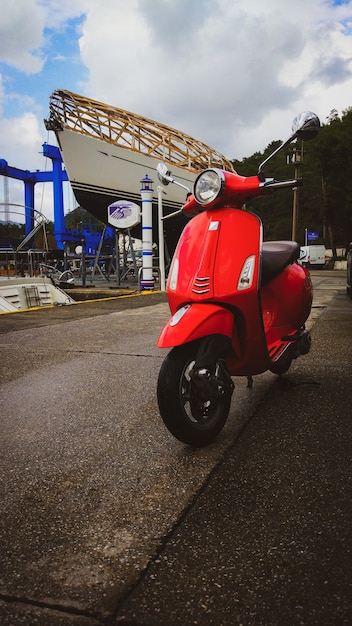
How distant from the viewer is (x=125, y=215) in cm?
1398

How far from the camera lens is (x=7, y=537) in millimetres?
1457

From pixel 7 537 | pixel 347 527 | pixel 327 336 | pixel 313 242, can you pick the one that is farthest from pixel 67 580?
pixel 313 242

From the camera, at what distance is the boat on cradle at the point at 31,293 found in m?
9.53

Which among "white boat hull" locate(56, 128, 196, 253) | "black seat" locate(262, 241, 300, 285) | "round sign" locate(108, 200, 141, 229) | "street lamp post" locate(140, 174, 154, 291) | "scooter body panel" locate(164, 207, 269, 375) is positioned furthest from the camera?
"white boat hull" locate(56, 128, 196, 253)

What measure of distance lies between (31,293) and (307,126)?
8490mm

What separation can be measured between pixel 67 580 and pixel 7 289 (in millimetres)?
8873

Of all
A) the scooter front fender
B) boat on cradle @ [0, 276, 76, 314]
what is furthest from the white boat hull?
the scooter front fender

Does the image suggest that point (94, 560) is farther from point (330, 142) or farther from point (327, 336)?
point (330, 142)

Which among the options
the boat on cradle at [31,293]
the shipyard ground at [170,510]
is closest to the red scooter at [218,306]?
the shipyard ground at [170,510]

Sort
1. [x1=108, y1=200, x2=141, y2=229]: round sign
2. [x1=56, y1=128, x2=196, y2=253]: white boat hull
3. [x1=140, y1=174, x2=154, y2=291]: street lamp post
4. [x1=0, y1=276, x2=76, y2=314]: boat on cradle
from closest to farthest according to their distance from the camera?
[x1=0, y1=276, x2=76, y2=314]: boat on cradle → [x1=140, y1=174, x2=154, y2=291]: street lamp post → [x1=108, y1=200, x2=141, y2=229]: round sign → [x1=56, y1=128, x2=196, y2=253]: white boat hull

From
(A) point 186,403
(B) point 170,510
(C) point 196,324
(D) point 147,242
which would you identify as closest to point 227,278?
(C) point 196,324

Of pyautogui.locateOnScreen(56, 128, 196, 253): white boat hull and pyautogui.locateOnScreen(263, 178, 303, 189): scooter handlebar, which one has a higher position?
pyautogui.locateOnScreen(56, 128, 196, 253): white boat hull

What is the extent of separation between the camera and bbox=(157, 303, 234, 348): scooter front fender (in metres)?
2.03

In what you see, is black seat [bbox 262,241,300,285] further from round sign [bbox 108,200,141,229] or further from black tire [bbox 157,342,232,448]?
round sign [bbox 108,200,141,229]
